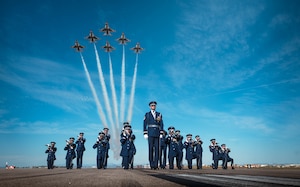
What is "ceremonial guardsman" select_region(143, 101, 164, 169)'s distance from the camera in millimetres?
14173

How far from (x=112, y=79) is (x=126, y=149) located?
89.5 ft

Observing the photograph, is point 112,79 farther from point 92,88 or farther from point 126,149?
point 126,149

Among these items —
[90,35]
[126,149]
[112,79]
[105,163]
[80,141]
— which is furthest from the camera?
[90,35]

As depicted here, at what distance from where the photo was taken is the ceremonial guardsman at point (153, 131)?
14173mm

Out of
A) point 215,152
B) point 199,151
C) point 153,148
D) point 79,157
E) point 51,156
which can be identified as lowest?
point 51,156

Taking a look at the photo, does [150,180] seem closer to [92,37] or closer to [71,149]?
[71,149]

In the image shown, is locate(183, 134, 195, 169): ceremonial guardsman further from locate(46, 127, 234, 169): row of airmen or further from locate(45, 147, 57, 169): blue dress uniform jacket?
locate(45, 147, 57, 169): blue dress uniform jacket

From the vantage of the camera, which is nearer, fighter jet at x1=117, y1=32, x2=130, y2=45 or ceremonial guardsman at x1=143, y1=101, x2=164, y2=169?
ceremonial guardsman at x1=143, y1=101, x2=164, y2=169

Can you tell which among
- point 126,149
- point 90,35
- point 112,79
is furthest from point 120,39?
point 126,149

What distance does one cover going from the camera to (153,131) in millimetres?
14148

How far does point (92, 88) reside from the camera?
4359 centimetres

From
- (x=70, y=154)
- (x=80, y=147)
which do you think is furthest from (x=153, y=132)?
(x=70, y=154)

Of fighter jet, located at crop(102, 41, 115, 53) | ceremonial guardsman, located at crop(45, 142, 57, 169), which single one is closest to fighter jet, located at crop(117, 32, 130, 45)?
fighter jet, located at crop(102, 41, 115, 53)

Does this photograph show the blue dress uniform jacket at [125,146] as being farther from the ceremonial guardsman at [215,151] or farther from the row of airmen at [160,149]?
the ceremonial guardsman at [215,151]
